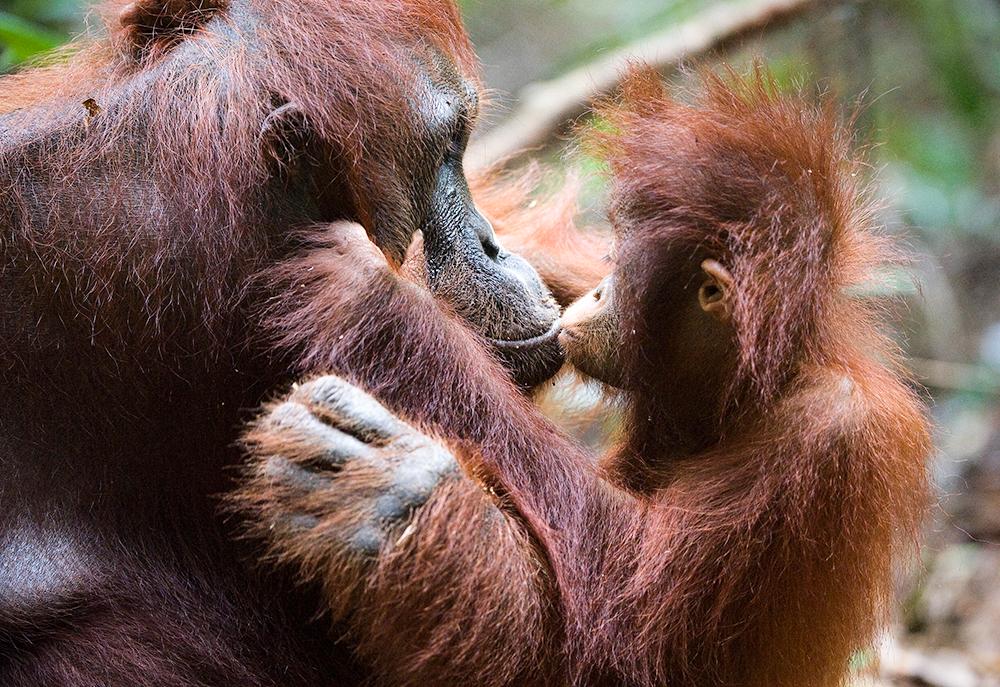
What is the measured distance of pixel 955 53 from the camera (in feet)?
17.4

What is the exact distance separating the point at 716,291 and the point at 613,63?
7.67 feet

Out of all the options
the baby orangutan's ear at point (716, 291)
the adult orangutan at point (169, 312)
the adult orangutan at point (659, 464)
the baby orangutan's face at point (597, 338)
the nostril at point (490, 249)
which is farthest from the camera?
the nostril at point (490, 249)

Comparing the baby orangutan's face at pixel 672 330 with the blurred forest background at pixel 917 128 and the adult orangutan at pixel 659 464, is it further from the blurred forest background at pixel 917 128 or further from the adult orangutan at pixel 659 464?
the blurred forest background at pixel 917 128

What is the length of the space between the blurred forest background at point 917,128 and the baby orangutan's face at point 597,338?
0.73 meters

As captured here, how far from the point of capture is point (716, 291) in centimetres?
226

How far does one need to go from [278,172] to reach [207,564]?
76 cm

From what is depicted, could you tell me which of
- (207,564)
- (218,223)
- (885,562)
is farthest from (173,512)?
(885,562)

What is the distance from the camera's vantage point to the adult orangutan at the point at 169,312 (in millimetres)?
2086

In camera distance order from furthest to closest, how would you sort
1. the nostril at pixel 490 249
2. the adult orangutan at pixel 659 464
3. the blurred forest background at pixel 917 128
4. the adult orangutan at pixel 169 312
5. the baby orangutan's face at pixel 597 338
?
the blurred forest background at pixel 917 128 < the nostril at pixel 490 249 < the baby orangutan's face at pixel 597 338 < the adult orangutan at pixel 169 312 < the adult orangutan at pixel 659 464

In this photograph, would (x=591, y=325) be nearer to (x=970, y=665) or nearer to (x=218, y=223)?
(x=218, y=223)

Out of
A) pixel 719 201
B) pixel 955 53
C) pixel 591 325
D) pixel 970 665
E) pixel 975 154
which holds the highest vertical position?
pixel 719 201

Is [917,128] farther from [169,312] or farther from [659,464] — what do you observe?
[169,312]

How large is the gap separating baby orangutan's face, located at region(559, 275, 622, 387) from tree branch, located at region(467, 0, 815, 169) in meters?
1.67

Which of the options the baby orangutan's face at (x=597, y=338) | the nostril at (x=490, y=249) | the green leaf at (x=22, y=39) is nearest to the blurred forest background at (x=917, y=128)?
the green leaf at (x=22, y=39)
